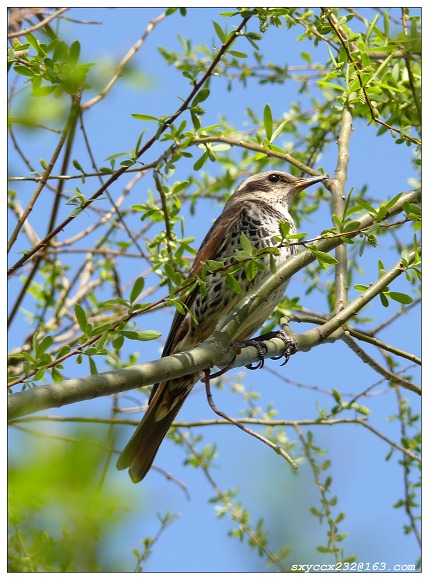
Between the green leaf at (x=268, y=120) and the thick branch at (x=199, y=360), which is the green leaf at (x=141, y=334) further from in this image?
the green leaf at (x=268, y=120)

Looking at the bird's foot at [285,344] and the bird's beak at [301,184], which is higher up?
the bird's beak at [301,184]

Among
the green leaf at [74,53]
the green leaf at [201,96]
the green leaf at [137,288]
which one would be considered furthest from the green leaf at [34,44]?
the green leaf at [137,288]

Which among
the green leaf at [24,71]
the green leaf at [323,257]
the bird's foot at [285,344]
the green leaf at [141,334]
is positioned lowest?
the green leaf at [141,334]

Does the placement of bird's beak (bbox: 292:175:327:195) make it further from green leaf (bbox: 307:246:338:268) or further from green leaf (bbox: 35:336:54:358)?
green leaf (bbox: 35:336:54:358)

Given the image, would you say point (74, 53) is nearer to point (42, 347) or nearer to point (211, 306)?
point (42, 347)

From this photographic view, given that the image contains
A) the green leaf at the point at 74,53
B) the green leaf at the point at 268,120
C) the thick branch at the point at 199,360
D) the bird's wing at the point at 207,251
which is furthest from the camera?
the bird's wing at the point at 207,251

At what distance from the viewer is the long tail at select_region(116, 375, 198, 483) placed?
4.19m

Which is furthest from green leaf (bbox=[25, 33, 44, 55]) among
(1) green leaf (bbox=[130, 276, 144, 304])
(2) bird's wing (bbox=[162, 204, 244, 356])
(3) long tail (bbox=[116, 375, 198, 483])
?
(3) long tail (bbox=[116, 375, 198, 483])

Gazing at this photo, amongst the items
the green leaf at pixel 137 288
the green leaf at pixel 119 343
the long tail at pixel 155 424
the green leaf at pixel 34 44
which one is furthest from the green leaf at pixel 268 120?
the long tail at pixel 155 424

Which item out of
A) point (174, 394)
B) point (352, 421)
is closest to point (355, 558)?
point (352, 421)

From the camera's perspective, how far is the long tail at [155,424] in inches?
165

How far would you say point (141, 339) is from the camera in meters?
2.87

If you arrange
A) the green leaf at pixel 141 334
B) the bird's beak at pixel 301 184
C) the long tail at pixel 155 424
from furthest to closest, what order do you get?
the bird's beak at pixel 301 184 < the long tail at pixel 155 424 < the green leaf at pixel 141 334

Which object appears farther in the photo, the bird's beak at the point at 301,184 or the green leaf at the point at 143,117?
the bird's beak at the point at 301,184
